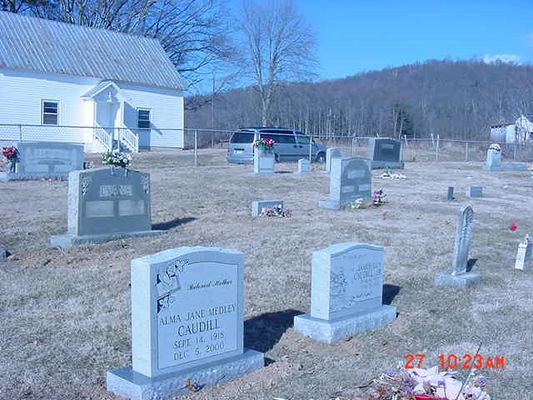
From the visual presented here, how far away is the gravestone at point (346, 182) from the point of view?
15.3m

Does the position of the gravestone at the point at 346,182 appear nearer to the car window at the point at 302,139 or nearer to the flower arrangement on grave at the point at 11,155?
the flower arrangement on grave at the point at 11,155

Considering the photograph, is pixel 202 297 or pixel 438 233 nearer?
pixel 202 297

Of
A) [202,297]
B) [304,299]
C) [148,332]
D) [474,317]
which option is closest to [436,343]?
[474,317]

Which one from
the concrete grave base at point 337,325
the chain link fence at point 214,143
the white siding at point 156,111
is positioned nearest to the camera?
the concrete grave base at point 337,325

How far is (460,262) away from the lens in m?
8.42

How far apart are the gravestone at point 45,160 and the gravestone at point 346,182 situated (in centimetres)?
808

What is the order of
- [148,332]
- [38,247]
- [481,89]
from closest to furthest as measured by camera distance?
[148,332]
[38,247]
[481,89]

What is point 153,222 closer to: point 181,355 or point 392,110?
point 181,355

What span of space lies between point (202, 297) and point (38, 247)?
588 cm

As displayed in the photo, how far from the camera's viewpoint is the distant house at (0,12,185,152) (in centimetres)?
3178

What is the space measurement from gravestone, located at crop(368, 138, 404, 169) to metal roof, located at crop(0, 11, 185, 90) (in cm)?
1365

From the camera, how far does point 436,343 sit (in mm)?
6176
